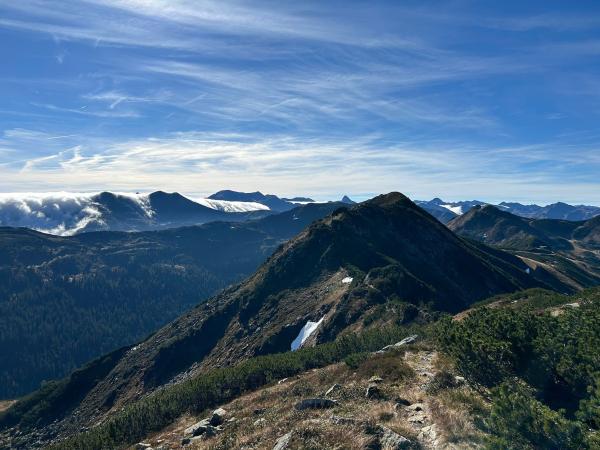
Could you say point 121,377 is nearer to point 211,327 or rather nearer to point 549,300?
point 211,327

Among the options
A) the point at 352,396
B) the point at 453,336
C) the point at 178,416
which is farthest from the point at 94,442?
the point at 453,336

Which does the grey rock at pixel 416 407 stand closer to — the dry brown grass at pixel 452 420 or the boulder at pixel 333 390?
the dry brown grass at pixel 452 420

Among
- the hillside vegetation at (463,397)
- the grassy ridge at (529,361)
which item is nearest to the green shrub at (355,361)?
the hillside vegetation at (463,397)

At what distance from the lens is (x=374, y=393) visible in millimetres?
37375

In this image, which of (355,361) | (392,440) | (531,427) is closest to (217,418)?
(355,361)

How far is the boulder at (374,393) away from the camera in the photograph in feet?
121

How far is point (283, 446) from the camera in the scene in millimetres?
28656

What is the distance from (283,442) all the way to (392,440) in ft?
25.5

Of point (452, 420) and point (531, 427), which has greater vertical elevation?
point (531, 427)

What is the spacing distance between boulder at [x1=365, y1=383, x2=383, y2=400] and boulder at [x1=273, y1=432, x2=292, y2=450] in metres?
10.0

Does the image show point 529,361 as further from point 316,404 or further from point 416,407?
point 316,404

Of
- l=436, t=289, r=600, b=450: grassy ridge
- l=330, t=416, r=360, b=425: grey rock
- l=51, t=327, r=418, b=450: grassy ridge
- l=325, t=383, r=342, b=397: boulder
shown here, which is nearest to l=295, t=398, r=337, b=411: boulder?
l=325, t=383, r=342, b=397: boulder

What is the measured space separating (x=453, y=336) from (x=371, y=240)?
147514 millimetres

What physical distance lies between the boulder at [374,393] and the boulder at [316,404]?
136 inches
